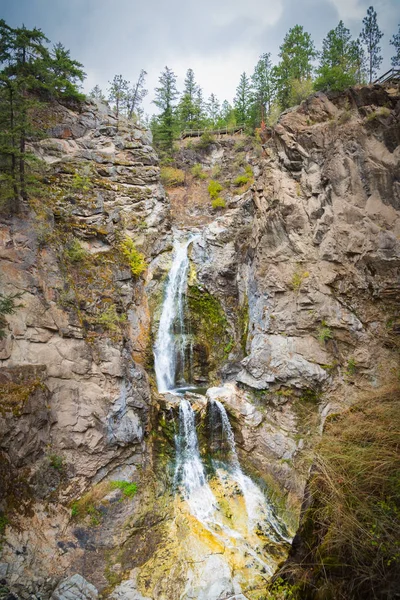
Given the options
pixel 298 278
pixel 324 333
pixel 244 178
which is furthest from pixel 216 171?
pixel 324 333

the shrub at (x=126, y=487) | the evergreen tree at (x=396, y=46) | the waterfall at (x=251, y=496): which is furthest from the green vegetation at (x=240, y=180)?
the shrub at (x=126, y=487)

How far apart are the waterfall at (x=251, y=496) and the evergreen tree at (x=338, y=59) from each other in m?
19.0

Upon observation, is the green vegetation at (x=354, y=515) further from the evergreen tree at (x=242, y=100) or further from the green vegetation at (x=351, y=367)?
the evergreen tree at (x=242, y=100)

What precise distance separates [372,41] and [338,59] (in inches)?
251

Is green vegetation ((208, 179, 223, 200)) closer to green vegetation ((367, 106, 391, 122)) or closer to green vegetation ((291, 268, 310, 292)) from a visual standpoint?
green vegetation ((367, 106, 391, 122))

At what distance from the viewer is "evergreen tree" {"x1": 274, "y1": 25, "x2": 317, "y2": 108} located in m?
25.6

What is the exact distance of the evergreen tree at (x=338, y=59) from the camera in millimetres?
17328

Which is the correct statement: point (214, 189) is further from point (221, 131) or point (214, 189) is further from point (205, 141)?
point (221, 131)

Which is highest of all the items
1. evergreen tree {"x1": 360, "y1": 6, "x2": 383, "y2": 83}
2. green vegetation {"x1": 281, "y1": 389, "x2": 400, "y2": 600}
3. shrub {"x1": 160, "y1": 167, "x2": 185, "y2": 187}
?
evergreen tree {"x1": 360, "y1": 6, "x2": 383, "y2": 83}

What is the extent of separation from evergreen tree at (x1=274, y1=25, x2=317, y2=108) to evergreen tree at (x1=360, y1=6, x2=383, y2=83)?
3.91 meters

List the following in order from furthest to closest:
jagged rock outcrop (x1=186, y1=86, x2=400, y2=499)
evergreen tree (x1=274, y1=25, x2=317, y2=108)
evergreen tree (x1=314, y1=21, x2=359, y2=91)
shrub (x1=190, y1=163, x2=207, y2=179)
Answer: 1. shrub (x1=190, y1=163, x2=207, y2=179)
2. evergreen tree (x1=274, y1=25, x2=317, y2=108)
3. evergreen tree (x1=314, y1=21, x2=359, y2=91)
4. jagged rock outcrop (x1=186, y1=86, x2=400, y2=499)

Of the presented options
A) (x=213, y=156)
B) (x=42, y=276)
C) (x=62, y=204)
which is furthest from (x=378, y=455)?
(x=213, y=156)

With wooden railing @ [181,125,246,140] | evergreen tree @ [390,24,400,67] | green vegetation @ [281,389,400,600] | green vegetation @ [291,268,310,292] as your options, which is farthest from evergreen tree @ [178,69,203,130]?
green vegetation @ [281,389,400,600]

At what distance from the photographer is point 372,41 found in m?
24.9
